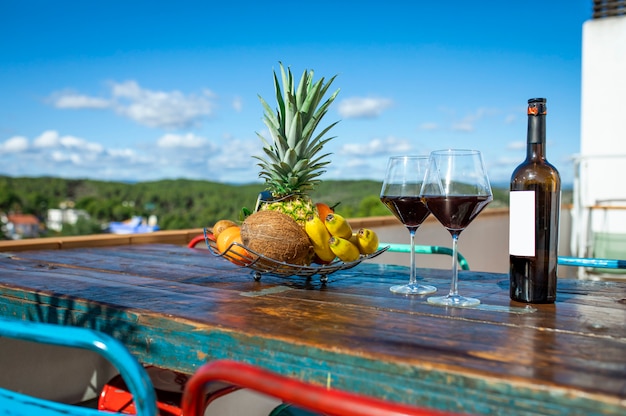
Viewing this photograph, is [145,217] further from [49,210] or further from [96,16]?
[96,16]

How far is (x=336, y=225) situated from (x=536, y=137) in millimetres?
541

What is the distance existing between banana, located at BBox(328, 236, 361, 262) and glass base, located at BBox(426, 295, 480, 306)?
12.0 inches

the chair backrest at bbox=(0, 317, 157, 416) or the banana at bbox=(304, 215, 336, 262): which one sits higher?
the banana at bbox=(304, 215, 336, 262)

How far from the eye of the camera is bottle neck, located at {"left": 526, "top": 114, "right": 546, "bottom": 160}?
3.79 feet

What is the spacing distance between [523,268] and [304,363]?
55cm

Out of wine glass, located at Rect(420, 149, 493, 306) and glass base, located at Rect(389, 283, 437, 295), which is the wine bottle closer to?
wine glass, located at Rect(420, 149, 493, 306)

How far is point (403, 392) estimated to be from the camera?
0.77m

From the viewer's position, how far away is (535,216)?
1.14 meters

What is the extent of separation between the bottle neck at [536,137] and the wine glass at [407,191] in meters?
0.24

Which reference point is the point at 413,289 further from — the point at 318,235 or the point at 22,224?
the point at 22,224

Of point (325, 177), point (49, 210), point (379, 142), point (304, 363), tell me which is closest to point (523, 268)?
point (304, 363)

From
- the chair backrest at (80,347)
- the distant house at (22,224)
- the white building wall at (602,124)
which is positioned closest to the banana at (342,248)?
the chair backrest at (80,347)

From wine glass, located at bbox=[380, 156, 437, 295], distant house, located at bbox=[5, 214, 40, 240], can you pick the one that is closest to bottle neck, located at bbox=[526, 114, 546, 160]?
wine glass, located at bbox=[380, 156, 437, 295]

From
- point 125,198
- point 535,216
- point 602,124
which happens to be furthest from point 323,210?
point 125,198
